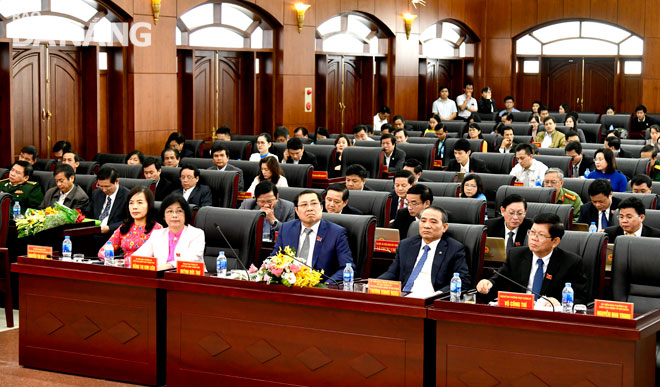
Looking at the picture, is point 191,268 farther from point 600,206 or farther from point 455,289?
point 600,206

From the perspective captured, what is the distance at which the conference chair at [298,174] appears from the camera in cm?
876

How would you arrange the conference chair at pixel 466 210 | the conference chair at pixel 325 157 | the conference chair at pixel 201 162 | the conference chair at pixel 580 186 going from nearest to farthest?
the conference chair at pixel 466 210
the conference chair at pixel 580 186
the conference chair at pixel 201 162
the conference chair at pixel 325 157

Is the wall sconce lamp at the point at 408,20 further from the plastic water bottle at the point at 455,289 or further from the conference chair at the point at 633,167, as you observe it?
the plastic water bottle at the point at 455,289

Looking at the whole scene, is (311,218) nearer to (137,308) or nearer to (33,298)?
(137,308)

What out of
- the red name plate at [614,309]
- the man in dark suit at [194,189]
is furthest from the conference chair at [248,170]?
the red name plate at [614,309]

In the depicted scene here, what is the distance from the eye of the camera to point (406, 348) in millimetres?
4094

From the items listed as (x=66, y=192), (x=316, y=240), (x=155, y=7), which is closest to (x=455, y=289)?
(x=316, y=240)

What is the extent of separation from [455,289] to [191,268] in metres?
1.42

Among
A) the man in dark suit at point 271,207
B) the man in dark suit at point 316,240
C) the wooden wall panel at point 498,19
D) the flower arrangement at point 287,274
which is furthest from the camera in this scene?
the wooden wall panel at point 498,19

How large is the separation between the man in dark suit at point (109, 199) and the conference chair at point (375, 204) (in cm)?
203

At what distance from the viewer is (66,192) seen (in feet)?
25.0

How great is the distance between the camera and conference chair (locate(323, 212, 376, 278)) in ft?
17.6

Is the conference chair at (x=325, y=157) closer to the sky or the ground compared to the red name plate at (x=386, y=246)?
closer to the sky

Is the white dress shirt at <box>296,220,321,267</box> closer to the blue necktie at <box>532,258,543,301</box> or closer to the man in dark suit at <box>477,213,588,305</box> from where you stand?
the man in dark suit at <box>477,213,588,305</box>
